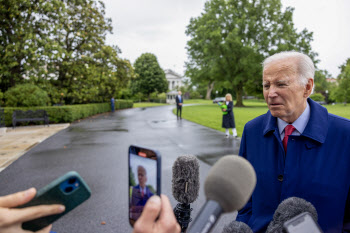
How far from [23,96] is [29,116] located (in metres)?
1.56

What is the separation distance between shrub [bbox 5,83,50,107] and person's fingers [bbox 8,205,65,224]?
18461 mm

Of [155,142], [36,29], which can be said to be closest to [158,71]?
[36,29]

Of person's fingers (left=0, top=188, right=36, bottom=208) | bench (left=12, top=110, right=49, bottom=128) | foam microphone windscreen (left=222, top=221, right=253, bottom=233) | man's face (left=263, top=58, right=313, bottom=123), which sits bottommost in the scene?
bench (left=12, top=110, right=49, bottom=128)

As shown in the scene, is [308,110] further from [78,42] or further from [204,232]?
[78,42]

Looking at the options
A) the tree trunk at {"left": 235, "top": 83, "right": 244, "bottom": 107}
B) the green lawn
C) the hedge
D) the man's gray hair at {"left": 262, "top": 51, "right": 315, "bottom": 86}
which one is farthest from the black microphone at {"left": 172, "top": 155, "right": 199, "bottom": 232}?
the tree trunk at {"left": 235, "top": 83, "right": 244, "bottom": 107}

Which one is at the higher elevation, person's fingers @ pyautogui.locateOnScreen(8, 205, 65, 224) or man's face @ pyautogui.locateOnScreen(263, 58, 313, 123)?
man's face @ pyautogui.locateOnScreen(263, 58, 313, 123)

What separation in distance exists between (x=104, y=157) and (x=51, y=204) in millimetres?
7629

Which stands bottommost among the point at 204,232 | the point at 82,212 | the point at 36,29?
the point at 82,212

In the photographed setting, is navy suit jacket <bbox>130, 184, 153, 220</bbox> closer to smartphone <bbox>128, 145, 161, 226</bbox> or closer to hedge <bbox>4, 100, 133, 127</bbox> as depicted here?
smartphone <bbox>128, 145, 161, 226</bbox>

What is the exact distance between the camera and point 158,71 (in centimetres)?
7419

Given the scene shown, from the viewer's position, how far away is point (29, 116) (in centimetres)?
1638

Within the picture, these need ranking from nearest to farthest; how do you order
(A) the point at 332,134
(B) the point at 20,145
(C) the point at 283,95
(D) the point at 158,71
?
(A) the point at 332,134 < (C) the point at 283,95 < (B) the point at 20,145 < (D) the point at 158,71

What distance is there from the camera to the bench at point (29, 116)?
15.6m

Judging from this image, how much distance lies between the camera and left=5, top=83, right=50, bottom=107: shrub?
16875mm
